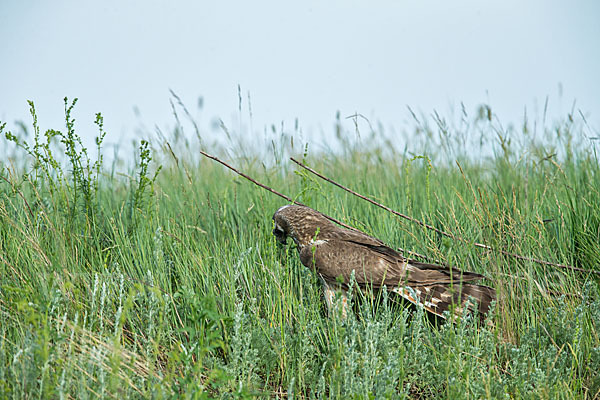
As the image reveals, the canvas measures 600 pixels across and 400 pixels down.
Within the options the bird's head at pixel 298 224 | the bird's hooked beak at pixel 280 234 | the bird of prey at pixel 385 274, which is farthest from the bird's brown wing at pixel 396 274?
the bird's hooked beak at pixel 280 234

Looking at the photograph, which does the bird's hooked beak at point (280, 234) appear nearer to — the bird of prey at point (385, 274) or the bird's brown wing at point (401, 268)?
the bird of prey at point (385, 274)

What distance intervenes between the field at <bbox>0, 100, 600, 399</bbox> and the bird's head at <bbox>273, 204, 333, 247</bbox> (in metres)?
0.20

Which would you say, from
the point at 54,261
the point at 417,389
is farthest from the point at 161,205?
the point at 417,389

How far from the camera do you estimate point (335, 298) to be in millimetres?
3660

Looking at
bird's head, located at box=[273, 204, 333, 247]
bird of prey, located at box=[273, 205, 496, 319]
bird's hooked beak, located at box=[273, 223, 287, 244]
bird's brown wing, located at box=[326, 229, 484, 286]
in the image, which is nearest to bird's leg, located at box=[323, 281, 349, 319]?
bird of prey, located at box=[273, 205, 496, 319]

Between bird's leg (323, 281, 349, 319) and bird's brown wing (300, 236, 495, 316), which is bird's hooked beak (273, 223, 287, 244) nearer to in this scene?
bird's brown wing (300, 236, 495, 316)

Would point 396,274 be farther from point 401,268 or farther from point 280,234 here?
point 280,234

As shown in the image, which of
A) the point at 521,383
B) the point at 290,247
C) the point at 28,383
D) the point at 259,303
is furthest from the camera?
the point at 290,247

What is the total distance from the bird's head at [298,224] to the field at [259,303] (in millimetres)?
202

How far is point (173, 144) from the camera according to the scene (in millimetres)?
6441

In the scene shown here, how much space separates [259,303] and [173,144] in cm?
344

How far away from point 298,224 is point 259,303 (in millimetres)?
806

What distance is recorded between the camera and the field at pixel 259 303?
8.90 feet

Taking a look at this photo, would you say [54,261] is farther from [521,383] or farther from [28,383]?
[521,383]
